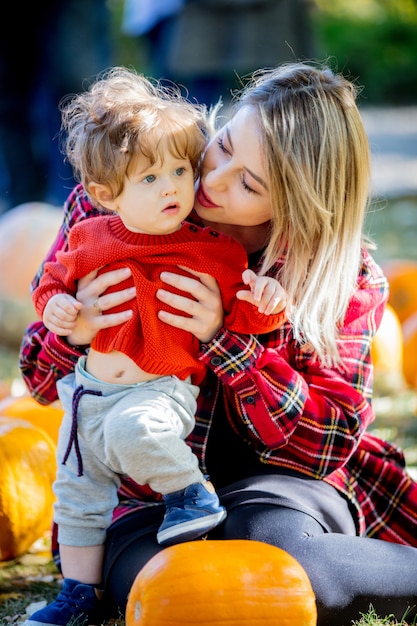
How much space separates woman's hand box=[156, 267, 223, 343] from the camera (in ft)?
6.70

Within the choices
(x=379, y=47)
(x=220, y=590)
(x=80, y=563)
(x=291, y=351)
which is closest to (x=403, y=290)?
(x=291, y=351)

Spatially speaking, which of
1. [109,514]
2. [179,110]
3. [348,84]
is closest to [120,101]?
[179,110]

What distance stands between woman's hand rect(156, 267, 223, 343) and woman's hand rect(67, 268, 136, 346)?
0.08 meters

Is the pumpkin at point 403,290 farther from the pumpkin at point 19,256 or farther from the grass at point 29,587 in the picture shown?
the grass at point 29,587

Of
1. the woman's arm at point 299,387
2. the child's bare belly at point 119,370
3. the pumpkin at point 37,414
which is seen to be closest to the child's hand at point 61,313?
the child's bare belly at point 119,370

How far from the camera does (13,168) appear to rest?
629 cm

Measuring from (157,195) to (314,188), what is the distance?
1.20 feet

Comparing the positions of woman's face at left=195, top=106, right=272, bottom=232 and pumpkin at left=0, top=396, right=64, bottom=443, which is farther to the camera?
pumpkin at left=0, top=396, right=64, bottom=443

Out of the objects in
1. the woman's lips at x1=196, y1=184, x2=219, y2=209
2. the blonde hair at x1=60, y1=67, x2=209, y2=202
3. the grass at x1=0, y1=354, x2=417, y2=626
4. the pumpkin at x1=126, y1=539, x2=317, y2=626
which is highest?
the blonde hair at x1=60, y1=67, x2=209, y2=202

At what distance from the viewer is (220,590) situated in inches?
71.4

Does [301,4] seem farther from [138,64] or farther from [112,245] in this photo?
[138,64]

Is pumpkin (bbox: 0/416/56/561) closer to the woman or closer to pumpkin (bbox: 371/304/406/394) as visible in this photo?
the woman

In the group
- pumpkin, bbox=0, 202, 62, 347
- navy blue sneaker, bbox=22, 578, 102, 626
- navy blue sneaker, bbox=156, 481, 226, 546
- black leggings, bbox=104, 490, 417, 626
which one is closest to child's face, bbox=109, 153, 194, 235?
navy blue sneaker, bbox=156, 481, 226, 546

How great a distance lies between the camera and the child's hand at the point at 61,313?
205 cm
